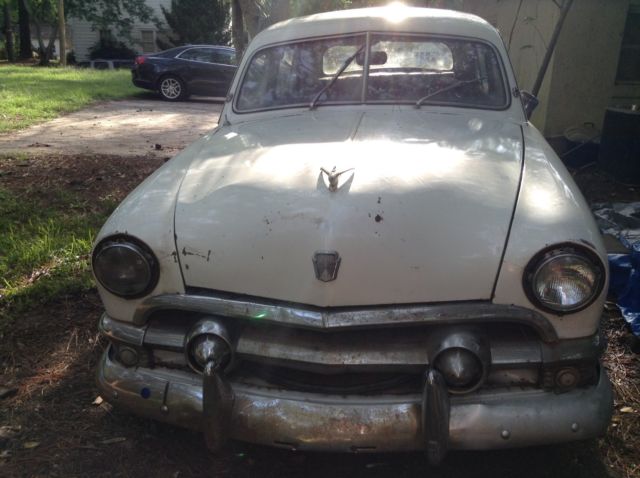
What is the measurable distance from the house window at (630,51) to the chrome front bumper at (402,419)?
697cm

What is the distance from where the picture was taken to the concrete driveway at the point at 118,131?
24.1ft

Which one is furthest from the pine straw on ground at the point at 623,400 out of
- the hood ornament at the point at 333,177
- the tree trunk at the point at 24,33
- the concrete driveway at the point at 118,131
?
the tree trunk at the point at 24,33

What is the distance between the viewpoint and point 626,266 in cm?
356

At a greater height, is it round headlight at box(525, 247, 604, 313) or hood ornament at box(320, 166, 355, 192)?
hood ornament at box(320, 166, 355, 192)

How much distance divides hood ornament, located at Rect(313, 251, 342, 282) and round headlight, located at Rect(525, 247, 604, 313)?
24.6 inches

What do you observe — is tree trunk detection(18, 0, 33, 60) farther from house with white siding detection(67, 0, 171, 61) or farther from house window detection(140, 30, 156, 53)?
house window detection(140, 30, 156, 53)

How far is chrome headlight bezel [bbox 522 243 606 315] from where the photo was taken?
1.89 metres

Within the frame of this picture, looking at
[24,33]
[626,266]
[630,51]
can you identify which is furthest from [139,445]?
[24,33]

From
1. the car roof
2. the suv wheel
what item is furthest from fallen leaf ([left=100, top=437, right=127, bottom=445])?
the suv wheel

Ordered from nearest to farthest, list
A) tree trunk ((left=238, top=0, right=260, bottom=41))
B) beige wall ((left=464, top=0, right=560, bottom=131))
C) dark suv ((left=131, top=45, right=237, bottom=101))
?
1. tree trunk ((left=238, top=0, right=260, bottom=41))
2. beige wall ((left=464, top=0, right=560, bottom=131))
3. dark suv ((left=131, top=45, right=237, bottom=101))

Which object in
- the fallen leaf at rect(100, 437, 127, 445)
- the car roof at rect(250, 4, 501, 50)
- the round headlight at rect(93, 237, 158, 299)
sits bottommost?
the fallen leaf at rect(100, 437, 127, 445)

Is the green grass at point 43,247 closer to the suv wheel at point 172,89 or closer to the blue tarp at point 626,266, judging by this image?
the blue tarp at point 626,266

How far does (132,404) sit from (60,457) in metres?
0.47

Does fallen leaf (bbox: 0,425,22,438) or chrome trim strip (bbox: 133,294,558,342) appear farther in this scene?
fallen leaf (bbox: 0,425,22,438)
